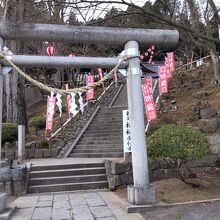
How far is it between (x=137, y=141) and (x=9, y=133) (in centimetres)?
906

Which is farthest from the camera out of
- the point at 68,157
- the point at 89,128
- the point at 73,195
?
the point at 89,128

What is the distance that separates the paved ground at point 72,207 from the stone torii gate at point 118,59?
64 cm

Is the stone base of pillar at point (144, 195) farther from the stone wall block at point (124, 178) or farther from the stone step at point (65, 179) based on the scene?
the stone step at point (65, 179)

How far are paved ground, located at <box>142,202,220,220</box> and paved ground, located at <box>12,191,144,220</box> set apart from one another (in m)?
0.34

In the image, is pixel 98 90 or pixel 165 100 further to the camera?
pixel 98 90

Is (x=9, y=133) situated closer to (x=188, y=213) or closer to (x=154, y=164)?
(x=154, y=164)

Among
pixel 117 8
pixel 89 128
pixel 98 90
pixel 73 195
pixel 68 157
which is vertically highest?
pixel 98 90

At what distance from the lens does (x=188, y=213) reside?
6676 millimetres

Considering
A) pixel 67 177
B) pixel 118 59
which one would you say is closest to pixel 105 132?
pixel 67 177

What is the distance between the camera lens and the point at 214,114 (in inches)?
567

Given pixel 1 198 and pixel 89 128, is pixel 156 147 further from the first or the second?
pixel 89 128

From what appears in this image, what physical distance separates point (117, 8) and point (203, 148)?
4.01 metres

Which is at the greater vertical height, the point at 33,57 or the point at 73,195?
the point at 33,57

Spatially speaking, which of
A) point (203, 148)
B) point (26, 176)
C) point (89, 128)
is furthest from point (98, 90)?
point (203, 148)
